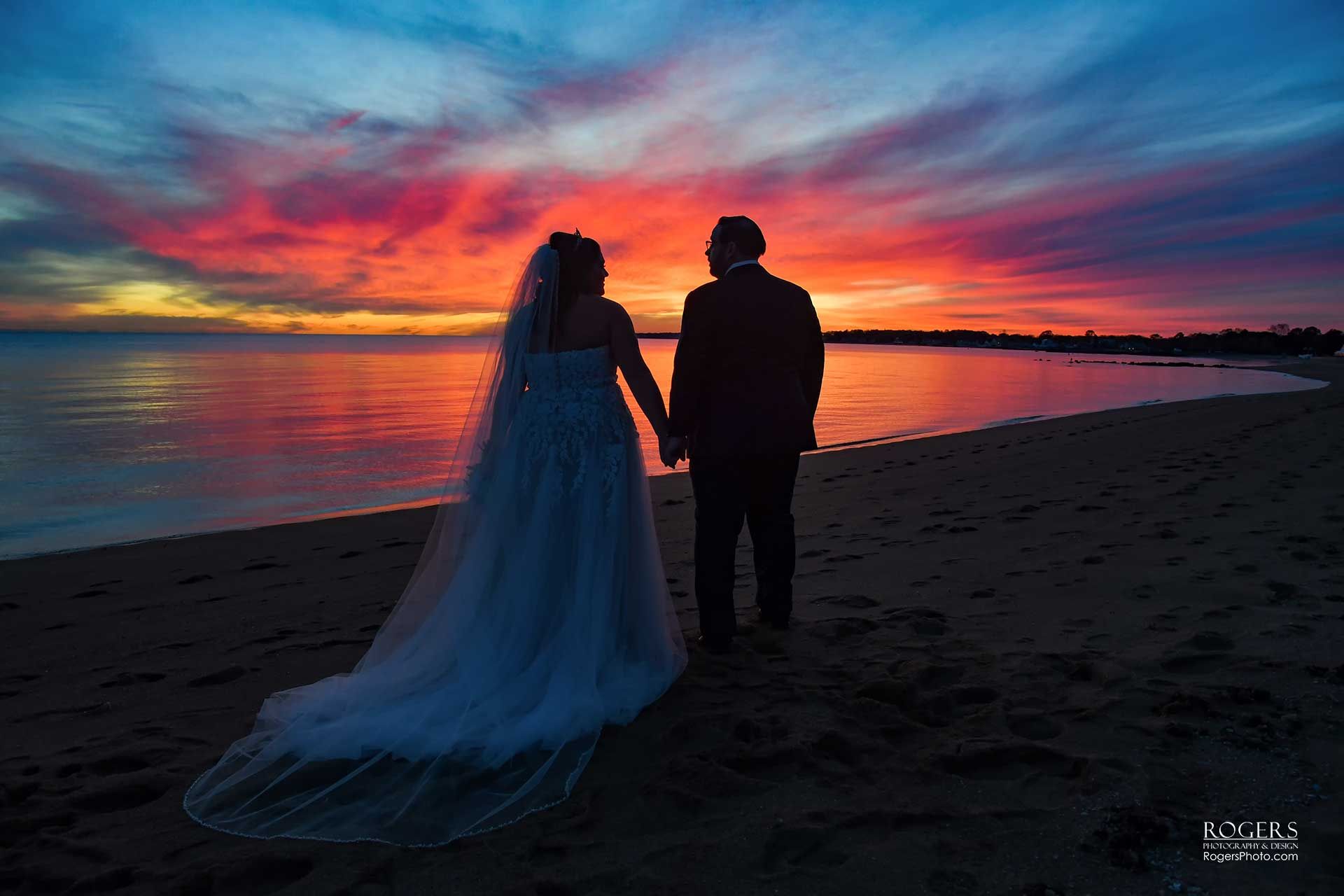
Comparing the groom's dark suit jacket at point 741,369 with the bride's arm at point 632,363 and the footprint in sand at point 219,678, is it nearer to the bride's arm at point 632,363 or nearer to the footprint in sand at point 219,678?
the bride's arm at point 632,363

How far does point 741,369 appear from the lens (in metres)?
4.39

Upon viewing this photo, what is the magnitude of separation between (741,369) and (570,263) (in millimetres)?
1126

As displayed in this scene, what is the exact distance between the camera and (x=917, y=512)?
8195 mm

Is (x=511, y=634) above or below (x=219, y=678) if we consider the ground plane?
above

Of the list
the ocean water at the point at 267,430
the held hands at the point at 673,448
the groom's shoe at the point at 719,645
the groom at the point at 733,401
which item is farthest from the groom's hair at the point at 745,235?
the ocean water at the point at 267,430

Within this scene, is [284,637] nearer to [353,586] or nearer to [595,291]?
[353,586]

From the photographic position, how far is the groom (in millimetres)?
4375

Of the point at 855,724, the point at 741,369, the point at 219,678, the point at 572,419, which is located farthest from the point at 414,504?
the point at 855,724

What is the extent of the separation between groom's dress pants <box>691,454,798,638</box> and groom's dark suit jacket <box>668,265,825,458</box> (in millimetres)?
123

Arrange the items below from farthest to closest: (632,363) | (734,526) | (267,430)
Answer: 1. (267,430)
2. (734,526)
3. (632,363)

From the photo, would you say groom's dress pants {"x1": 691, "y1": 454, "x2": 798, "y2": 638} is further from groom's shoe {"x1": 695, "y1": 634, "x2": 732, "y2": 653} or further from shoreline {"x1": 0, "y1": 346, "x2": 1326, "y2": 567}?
shoreline {"x1": 0, "y1": 346, "x2": 1326, "y2": 567}

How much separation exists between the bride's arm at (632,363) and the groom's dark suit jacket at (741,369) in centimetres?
20

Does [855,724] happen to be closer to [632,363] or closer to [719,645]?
[719,645]

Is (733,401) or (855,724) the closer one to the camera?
(855,724)
